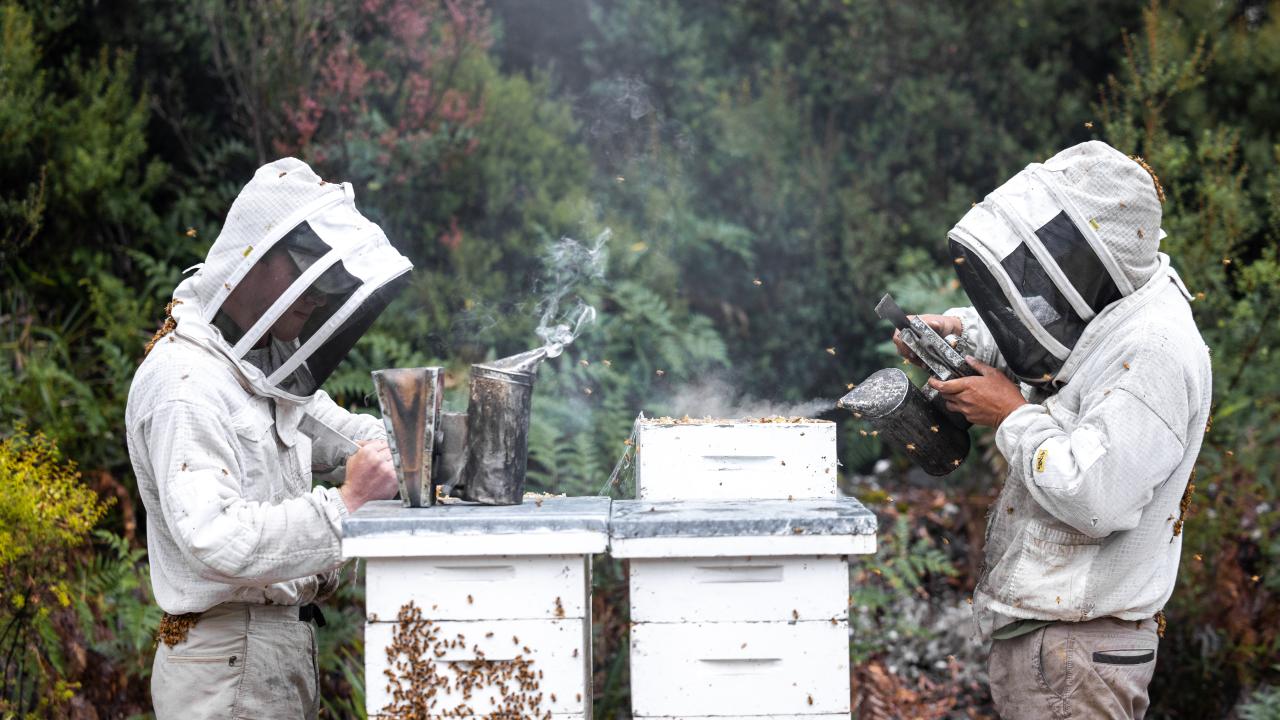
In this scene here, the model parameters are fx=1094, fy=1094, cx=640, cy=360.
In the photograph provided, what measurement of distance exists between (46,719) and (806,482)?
10.9 ft

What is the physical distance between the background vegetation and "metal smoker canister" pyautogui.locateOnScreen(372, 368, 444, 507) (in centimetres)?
178

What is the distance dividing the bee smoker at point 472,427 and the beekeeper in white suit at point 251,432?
0.18 meters

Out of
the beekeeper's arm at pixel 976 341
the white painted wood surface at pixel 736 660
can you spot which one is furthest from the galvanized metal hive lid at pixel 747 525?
the beekeeper's arm at pixel 976 341

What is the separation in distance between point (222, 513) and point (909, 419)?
2035 mm

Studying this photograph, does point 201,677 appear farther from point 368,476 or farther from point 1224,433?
point 1224,433

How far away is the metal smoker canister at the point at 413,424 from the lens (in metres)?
2.96

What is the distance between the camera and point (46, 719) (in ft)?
14.4

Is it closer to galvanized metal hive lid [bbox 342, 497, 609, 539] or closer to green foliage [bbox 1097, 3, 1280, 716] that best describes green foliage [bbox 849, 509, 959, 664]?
green foliage [bbox 1097, 3, 1280, 716]

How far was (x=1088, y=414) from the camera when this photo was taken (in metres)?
3.04

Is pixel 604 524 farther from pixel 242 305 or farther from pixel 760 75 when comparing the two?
pixel 760 75

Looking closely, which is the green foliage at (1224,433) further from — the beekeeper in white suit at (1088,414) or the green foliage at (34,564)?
the green foliage at (34,564)

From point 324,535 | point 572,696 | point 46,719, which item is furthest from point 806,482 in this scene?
point 46,719

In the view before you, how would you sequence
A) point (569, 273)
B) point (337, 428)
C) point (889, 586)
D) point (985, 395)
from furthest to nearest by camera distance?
1. point (889, 586)
2. point (569, 273)
3. point (337, 428)
4. point (985, 395)

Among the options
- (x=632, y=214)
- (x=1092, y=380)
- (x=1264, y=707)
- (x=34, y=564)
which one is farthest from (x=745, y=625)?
(x=632, y=214)
